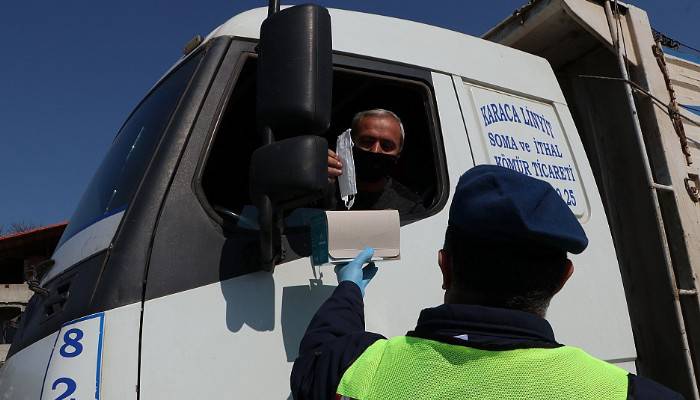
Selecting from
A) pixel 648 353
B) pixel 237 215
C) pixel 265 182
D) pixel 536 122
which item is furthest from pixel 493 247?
pixel 648 353

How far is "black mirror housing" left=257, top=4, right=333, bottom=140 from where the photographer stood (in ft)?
5.66

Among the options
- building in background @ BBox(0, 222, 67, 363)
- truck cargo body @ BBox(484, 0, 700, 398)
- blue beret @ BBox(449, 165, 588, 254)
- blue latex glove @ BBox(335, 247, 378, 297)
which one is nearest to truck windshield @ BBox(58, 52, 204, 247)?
blue latex glove @ BBox(335, 247, 378, 297)

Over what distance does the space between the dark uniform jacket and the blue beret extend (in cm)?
14

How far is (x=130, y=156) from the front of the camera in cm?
222

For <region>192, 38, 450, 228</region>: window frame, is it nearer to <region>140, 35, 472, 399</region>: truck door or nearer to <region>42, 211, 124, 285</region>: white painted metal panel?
<region>140, 35, 472, 399</region>: truck door

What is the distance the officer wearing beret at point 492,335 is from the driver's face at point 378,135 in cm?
124

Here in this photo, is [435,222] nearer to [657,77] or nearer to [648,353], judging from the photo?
[648,353]

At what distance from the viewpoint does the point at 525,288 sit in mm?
1220

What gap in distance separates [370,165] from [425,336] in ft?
4.46

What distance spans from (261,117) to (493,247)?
81cm

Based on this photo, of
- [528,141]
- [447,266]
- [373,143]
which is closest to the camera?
[447,266]

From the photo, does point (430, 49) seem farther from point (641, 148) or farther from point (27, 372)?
point (27, 372)

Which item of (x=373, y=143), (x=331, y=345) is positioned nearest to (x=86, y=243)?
(x=331, y=345)

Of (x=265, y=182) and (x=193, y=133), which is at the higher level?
(x=193, y=133)
